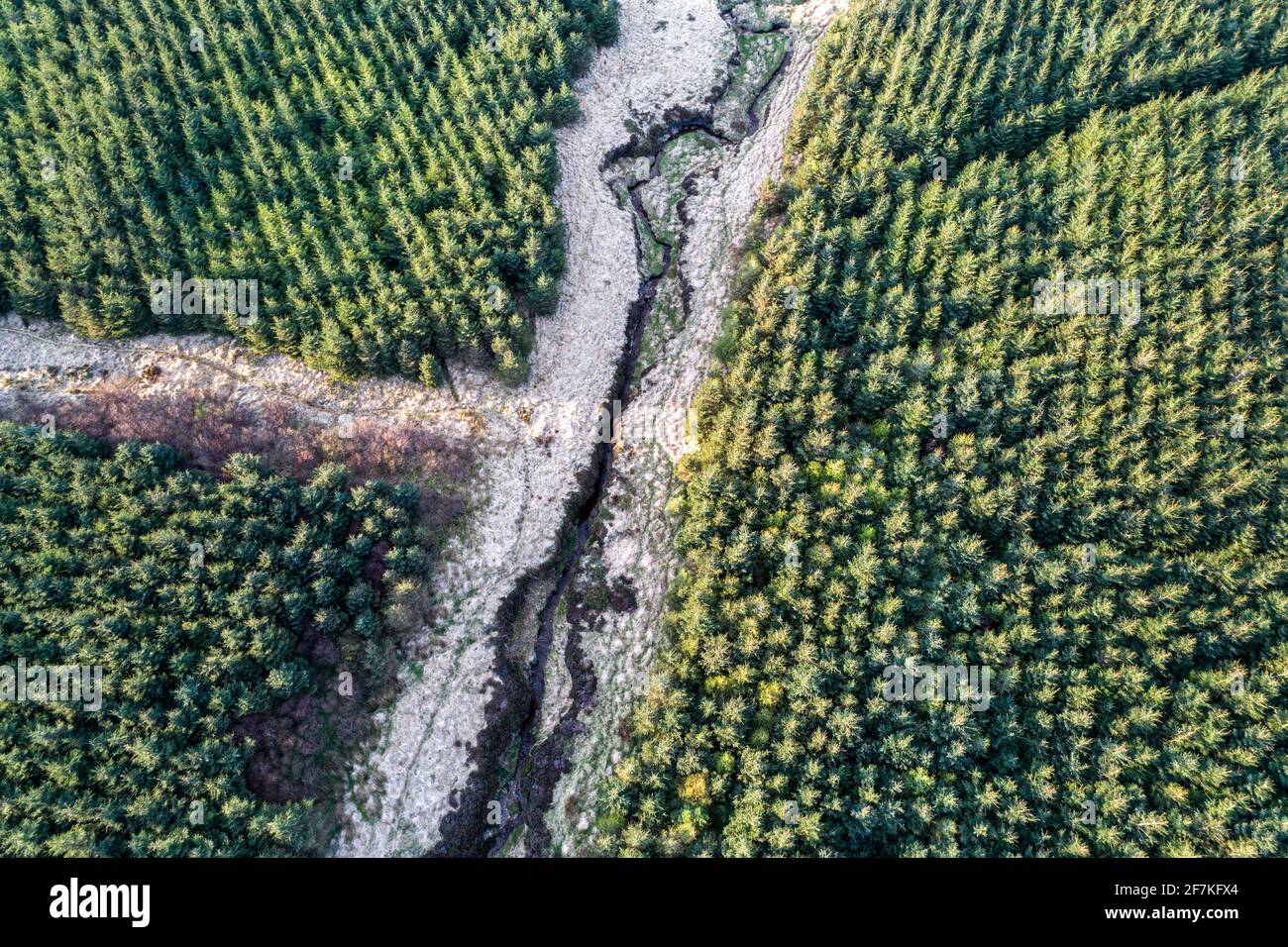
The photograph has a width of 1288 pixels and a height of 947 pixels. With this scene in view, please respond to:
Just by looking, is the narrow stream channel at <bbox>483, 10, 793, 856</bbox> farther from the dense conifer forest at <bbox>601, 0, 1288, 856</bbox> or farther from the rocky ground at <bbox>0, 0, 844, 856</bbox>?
the dense conifer forest at <bbox>601, 0, 1288, 856</bbox>

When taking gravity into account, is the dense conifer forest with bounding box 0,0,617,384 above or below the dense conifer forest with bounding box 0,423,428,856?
above

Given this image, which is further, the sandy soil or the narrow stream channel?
the sandy soil

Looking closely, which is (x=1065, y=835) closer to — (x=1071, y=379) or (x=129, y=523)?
(x=1071, y=379)

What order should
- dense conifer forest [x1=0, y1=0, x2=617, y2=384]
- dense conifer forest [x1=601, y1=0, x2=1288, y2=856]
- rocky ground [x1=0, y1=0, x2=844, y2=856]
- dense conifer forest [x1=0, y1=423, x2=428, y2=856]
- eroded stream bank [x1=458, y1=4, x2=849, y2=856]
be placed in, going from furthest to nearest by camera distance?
1. dense conifer forest [x1=0, y1=0, x2=617, y2=384]
2. eroded stream bank [x1=458, y1=4, x2=849, y2=856]
3. rocky ground [x1=0, y1=0, x2=844, y2=856]
4. dense conifer forest [x1=601, y1=0, x2=1288, y2=856]
5. dense conifer forest [x1=0, y1=423, x2=428, y2=856]

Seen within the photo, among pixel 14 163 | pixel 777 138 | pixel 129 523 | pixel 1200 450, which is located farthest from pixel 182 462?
pixel 1200 450

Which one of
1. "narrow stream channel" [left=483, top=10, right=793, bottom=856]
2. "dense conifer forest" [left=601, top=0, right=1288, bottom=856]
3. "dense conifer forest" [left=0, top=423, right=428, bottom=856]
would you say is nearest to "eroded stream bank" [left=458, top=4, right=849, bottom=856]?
"narrow stream channel" [left=483, top=10, right=793, bottom=856]

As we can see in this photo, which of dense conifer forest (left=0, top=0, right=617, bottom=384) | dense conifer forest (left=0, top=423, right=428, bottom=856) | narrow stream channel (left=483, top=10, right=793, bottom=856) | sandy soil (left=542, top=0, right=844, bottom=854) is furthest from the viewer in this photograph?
dense conifer forest (left=0, top=0, right=617, bottom=384)

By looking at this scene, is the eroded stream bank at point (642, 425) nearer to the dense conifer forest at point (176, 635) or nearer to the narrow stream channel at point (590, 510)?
the narrow stream channel at point (590, 510)
